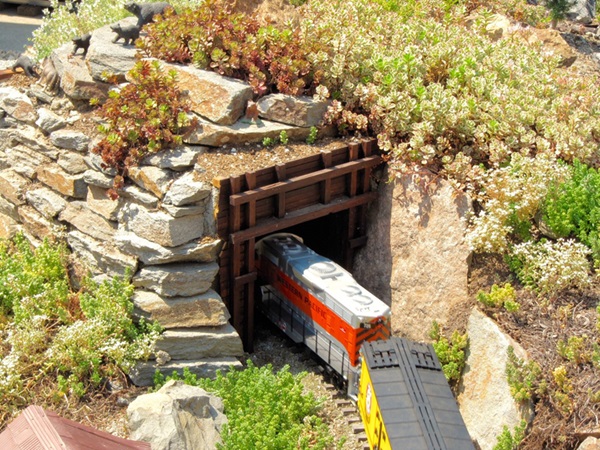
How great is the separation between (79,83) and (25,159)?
1701 mm

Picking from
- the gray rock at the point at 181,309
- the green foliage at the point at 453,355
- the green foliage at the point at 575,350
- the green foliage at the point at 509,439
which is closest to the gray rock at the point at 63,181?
the gray rock at the point at 181,309

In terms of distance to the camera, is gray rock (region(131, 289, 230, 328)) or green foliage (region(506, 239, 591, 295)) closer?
green foliage (region(506, 239, 591, 295))

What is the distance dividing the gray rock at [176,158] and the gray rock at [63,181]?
1.44m

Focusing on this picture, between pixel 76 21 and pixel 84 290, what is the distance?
6.14 metres

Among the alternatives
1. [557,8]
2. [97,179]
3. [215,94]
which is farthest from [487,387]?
[557,8]

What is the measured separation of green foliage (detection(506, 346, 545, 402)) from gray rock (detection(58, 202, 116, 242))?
6074 millimetres

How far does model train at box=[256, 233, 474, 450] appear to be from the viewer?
29.9 ft

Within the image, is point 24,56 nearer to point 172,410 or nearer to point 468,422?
point 172,410

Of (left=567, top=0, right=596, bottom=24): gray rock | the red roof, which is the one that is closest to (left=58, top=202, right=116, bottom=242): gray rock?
the red roof

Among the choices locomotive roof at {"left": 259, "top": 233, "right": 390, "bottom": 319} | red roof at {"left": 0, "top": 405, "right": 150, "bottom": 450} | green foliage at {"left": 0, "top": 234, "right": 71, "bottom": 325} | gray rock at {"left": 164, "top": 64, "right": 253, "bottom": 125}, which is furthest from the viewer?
gray rock at {"left": 164, "top": 64, "right": 253, "bottom": 125}

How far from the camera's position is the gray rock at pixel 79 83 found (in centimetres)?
1297

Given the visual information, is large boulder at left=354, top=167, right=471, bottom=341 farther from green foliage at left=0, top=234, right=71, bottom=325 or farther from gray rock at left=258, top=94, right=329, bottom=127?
green foliage at left=0, top=234, right=71, bottom=325

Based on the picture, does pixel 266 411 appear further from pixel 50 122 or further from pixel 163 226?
pixel 50 122

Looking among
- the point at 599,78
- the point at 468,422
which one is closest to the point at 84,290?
the point at 468,422
